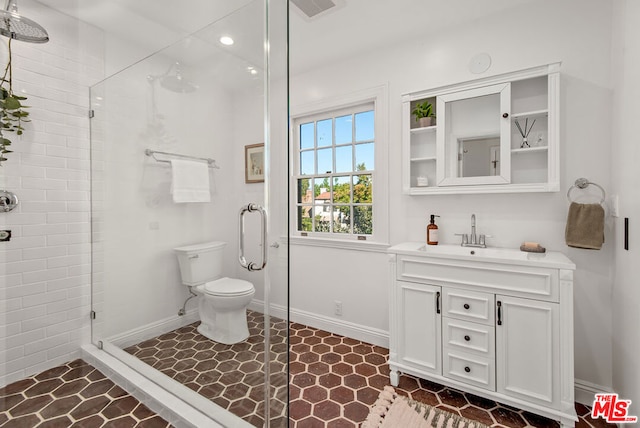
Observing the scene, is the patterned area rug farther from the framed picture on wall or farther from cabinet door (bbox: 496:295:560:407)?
the framed picture on wall

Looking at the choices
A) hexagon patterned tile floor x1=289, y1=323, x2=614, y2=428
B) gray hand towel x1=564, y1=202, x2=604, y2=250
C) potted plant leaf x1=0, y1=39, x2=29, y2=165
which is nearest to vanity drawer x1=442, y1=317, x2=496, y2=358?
hexagon patterned tile floor x1=289, y1=323, x2=614, y2=428

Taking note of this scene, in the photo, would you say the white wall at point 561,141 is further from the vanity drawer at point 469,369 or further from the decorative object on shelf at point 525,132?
the vanity drawer at point 469,369

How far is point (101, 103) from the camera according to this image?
2084mm

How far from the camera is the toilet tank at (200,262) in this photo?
1.51 m

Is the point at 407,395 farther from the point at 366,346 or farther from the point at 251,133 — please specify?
the point at 251,133

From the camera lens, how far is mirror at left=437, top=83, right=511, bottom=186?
1.96m

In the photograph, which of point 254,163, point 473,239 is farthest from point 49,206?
point 473,239

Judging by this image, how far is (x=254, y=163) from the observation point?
1.35 meters

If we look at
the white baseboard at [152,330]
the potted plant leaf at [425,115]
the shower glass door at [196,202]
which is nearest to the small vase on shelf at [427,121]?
the potted plant leaf at [425,115]

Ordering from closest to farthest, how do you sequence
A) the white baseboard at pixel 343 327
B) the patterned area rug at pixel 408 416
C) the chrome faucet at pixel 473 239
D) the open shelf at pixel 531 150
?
1. the patterned area rug at pixel 408 416
2. the open shelf at pixel 531 150
3. the chrome faucet at pixel 473 239
4. the white baseboard at pixel 343 327

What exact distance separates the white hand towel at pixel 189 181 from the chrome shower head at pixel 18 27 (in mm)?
1187

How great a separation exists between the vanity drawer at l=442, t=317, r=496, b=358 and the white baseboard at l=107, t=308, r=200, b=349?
1.43 metres

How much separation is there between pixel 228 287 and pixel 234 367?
0.36m

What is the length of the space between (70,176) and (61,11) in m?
1.04
